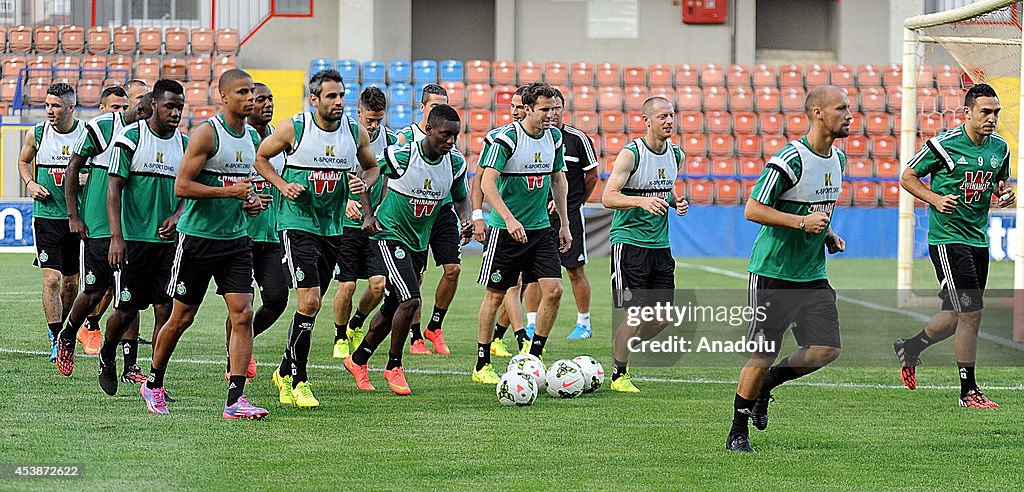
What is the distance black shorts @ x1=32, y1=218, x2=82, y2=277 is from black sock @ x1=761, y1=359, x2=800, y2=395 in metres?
6.11

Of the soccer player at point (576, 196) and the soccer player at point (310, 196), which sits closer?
the soccer player at point (310, 196)

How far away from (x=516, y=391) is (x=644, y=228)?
175 cm

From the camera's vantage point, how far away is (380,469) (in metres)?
5.84

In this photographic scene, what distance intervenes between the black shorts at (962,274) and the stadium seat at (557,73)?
20.9 meters

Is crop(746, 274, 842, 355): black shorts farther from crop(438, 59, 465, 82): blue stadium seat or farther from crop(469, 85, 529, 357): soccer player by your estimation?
crop(438, 59, 465, 82): blue stadium seat

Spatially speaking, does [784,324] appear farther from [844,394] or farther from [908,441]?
[844,394]

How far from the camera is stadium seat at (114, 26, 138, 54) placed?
94.5 feet

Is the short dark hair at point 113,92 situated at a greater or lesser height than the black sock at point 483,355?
greater

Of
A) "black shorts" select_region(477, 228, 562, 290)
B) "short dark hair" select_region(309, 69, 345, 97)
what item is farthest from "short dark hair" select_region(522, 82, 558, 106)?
"short dark hair" select_region(309, 69, 345, 97)

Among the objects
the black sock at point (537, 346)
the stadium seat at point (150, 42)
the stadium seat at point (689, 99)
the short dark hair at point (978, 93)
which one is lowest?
the black sock at point (537, 346)

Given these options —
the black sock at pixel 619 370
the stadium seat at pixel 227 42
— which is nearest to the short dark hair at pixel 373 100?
the black sock at pixel 619 370

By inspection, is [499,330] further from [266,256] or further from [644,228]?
[266,256]

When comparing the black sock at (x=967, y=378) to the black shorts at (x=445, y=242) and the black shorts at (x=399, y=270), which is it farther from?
the black shorts at (x=445, y=242)

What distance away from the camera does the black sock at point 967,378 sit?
8.04 metres
